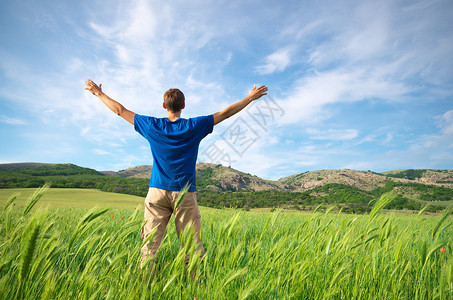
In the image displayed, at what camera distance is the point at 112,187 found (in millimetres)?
49156

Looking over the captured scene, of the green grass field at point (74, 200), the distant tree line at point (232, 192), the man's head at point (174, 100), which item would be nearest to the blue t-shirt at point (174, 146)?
the man's head at point (174, 100)

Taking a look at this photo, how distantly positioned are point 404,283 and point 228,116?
2564 millimetres

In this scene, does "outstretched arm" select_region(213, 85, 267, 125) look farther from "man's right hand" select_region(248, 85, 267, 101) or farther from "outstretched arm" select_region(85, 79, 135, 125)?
"outstretched arm" select_region(85, 79, 135, 125)

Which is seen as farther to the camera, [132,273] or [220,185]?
[220,185]

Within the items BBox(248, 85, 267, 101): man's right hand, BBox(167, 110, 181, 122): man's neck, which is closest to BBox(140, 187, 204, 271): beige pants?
BBox(167, 110, 181, 122): man's neck

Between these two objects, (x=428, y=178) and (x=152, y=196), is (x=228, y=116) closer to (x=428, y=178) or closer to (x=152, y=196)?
(x=152, y=196)

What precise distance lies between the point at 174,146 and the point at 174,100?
61 cm

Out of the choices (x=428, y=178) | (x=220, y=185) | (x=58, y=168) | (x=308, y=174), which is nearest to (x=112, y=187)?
(x=220, y=185)

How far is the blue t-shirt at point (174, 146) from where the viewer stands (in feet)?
9.66

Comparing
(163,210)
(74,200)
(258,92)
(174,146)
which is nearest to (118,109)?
(174,146)

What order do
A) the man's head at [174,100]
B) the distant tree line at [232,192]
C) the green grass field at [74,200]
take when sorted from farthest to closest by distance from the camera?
1. the distant tree line at [232,192]
2. the green grass field at [74,200]
3. the man's head at [174,100]

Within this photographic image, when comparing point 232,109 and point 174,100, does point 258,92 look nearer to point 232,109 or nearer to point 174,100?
point 232,109

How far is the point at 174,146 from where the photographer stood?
3.00 meters

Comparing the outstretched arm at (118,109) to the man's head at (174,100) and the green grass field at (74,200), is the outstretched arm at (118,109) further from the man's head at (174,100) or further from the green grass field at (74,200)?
the green grass field at (74,200)
